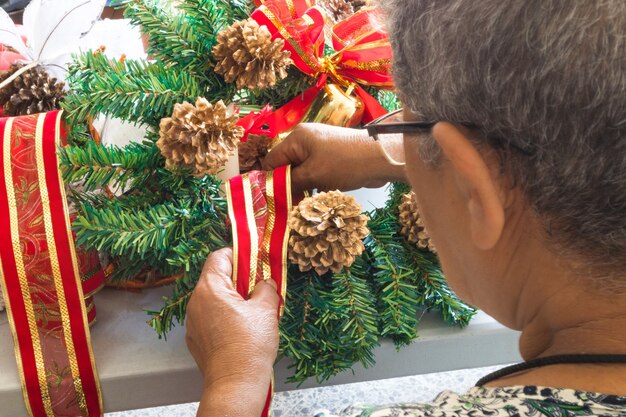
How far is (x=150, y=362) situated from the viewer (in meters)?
0.76

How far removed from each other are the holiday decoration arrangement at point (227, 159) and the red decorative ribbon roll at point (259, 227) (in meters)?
0.02

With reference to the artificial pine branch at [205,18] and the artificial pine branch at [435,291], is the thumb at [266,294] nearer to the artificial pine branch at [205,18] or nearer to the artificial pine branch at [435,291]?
the artificial pine branch at [435,291]

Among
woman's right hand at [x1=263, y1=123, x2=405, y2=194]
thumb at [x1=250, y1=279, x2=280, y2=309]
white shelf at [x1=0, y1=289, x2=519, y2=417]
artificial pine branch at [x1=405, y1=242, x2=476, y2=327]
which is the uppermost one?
woman's right hand at [x1=263, y1=123, x2=405, y2=194]

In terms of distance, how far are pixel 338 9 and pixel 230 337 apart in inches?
19.7

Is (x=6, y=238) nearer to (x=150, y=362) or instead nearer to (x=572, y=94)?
(x=150, y=362)

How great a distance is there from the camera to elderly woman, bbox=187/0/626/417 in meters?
0.37

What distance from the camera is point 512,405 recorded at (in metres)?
0.48

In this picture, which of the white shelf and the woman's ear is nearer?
the woman's ear

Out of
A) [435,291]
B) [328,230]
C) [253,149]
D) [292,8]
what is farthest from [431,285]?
[292,8]

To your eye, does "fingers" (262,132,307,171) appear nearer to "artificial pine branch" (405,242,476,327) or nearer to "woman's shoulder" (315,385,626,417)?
"artificial pine branch" (405,242,476,327)

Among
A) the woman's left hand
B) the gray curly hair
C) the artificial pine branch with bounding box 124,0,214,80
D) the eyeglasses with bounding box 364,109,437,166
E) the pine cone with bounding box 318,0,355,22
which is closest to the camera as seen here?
the gray curly hair

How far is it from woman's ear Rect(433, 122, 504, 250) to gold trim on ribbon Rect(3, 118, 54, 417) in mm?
510

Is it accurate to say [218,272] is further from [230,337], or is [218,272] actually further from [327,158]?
[327,158]

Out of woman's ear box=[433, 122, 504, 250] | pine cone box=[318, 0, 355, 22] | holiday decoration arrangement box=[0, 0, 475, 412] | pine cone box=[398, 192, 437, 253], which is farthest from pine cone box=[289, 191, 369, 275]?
pine cone box=[318, 0, 355, 22]
